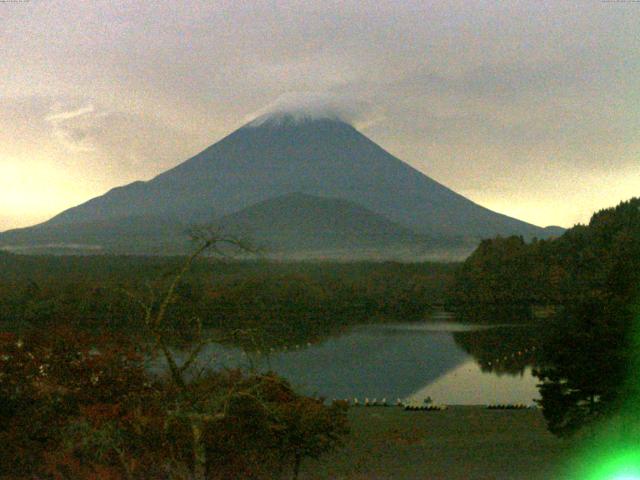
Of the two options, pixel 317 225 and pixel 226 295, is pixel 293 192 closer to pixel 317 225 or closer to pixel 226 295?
pixel 317 225

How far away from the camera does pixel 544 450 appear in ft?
48.3

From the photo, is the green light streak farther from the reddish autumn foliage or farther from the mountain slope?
the mountain slope

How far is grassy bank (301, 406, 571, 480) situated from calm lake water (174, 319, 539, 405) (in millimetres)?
3834

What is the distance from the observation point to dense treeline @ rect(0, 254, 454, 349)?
51531 millimetres

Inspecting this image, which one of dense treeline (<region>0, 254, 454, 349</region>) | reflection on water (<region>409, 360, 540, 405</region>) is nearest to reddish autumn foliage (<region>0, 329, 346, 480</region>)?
reflection on water (<region>409, 360, 540, 405</region>)

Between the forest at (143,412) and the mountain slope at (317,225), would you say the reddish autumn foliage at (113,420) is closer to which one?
the forest at (143,412)

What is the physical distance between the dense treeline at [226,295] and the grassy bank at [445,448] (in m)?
25.9

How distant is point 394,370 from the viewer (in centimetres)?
3553

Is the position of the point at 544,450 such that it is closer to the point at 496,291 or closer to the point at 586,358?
the point at 586,358

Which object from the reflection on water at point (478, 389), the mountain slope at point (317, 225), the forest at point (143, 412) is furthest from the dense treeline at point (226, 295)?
the mountain slope at point (317, 225)

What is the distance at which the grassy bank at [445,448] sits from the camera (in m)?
12.5

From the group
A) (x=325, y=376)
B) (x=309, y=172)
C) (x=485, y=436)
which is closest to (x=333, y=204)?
(x=309, y=172)

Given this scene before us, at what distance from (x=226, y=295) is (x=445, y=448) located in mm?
48624

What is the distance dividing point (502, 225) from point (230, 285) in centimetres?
7814
